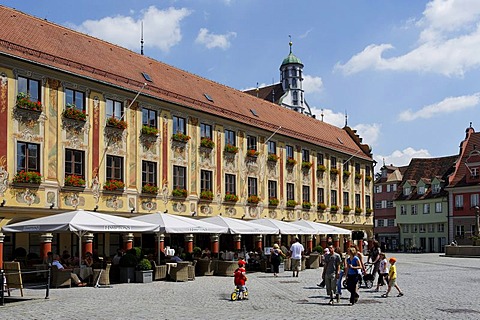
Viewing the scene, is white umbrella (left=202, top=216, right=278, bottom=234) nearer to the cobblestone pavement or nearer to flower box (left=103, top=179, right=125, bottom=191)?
flower box (left=103, top=179, right=125, bottom=191)

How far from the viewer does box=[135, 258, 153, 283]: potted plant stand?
25.7 m

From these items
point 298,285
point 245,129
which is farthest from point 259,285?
point 245,129

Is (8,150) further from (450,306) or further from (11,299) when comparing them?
(450,306)

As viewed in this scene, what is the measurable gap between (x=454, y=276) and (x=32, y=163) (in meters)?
19.6

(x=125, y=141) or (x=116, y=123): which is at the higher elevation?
(x=116, y=123)

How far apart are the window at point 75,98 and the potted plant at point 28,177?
388 cm

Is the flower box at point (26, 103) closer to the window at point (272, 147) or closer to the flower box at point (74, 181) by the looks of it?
the flower box at point (74, 181)

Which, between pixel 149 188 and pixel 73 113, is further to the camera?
pixel 149 188

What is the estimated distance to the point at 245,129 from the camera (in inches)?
1690

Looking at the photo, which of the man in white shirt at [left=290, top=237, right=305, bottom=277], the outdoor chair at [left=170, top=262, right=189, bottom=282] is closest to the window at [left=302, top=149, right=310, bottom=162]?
the man in white shirt at [left=290, top=237, right=305, bottom=277]

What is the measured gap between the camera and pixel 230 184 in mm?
41375

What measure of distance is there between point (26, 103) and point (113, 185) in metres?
6.01

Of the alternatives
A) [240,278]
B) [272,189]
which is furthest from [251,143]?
[240,278]

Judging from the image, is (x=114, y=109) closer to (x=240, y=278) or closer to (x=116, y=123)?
(x=116, y=123)
